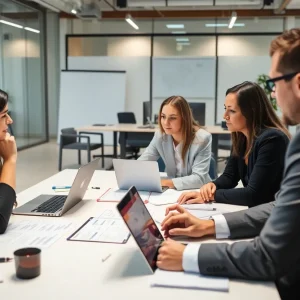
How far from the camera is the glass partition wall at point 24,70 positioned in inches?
306

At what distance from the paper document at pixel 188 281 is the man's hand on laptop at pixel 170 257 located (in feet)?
0.07

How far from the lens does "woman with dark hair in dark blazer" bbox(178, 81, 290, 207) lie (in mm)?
2008

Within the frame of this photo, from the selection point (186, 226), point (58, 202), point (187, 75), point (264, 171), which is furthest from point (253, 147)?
point (187, 75)

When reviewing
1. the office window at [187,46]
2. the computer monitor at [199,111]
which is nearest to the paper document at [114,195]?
the computer monitor at [199,111]

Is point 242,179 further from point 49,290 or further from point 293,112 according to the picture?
point 49,290

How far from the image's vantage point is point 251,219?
1.52 m

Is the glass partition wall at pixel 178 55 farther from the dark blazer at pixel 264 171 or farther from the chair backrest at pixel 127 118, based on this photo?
A: the dark blazer at pixel 264 171

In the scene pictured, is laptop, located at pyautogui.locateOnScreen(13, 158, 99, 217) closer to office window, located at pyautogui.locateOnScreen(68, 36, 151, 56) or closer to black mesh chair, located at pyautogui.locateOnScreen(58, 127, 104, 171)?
black mesh chair, located at pyautogui.locateOnScreen(58, 127, 104, 171)

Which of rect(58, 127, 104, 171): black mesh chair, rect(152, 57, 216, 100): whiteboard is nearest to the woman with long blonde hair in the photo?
rect(58, 127, 104, 171): black mesh chair

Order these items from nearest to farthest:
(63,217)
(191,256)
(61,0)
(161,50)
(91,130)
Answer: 1. (191,256)
2. (63,217)
3. (91,130)
4. (61,0)
5. (161,50)

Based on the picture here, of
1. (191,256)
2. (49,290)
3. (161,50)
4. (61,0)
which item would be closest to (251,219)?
(191,256)

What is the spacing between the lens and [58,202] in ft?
6.69

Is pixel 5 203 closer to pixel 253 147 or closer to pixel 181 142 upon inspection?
pixel 253 147

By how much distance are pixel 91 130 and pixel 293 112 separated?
5.27 meters
